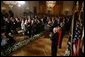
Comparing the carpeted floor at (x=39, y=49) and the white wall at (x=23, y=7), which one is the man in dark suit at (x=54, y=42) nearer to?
the carpeted floor at (x=39, y=49)

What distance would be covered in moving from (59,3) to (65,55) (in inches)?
68.7

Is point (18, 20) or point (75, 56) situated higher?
point (18, 20)

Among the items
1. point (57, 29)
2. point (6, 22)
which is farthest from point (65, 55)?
point (6, 22)

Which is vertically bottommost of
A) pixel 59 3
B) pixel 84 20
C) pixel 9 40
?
pixel 9 40

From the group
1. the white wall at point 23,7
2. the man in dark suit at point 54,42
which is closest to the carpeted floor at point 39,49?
the man in dark suit at point 54,42

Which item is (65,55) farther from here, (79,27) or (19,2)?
(19,2)

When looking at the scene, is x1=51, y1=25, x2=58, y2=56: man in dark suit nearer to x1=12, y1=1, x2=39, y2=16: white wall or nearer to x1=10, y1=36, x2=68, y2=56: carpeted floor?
x1=10, y1=36, x2=68, y2=56: carpeted floor

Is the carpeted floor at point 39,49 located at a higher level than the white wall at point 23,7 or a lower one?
lower

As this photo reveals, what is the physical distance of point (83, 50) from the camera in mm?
7988

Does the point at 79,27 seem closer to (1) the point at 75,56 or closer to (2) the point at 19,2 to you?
(1) the point at 75,56

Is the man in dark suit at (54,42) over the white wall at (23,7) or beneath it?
beneath

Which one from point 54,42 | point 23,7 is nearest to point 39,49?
point 54,42

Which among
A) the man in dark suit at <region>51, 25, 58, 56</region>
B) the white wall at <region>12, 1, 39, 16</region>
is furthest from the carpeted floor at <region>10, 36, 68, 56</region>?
the white wall at <region>12, 1, 39, 16</region>

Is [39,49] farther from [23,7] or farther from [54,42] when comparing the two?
[23,7]
